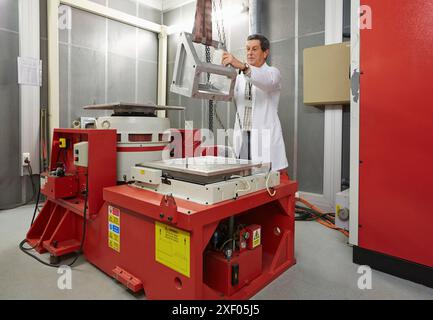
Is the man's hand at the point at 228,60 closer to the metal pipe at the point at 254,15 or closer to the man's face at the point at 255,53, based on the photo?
the man's face at the point at 255,53

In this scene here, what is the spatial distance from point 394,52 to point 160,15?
3515 millimetres

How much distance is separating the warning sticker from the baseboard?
4.51ft

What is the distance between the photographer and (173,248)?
123 cm

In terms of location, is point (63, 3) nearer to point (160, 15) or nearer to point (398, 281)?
point (160, 15)

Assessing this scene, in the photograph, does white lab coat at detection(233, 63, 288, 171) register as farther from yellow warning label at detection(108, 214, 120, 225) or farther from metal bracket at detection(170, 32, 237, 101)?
yellow warning label at detection(108, 214, 120, 225)

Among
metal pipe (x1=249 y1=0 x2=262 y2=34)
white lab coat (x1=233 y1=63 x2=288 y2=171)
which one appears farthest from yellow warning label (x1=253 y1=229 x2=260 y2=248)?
metal pipe (x1=249 y1=0 x2=262 y2=34)

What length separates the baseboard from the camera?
1.56 metres

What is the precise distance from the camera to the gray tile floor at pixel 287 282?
146 cm

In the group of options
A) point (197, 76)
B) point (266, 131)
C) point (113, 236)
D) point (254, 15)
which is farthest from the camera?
point (254, 15)

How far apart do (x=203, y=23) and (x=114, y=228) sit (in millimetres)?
1138

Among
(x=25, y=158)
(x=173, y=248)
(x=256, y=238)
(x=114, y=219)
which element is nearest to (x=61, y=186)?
(x=114, y=219)

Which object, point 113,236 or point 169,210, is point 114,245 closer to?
point 113,236

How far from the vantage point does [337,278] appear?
1.64m
